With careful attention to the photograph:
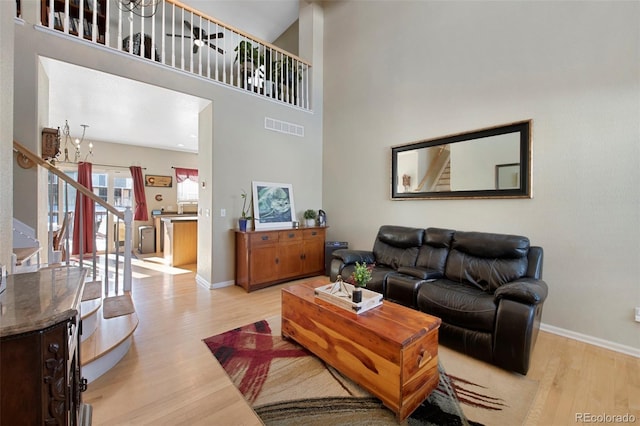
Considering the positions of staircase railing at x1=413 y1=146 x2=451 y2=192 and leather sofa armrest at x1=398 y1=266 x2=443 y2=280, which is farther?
staircase railing at x1=413 y1=146 x2=451 y2=192

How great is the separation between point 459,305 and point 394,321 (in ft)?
2.80

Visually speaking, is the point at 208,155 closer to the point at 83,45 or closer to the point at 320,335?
the point at 83,45

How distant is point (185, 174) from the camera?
25.7 ft

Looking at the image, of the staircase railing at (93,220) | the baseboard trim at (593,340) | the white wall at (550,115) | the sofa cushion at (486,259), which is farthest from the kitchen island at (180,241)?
the baseboard trim at (593,340)

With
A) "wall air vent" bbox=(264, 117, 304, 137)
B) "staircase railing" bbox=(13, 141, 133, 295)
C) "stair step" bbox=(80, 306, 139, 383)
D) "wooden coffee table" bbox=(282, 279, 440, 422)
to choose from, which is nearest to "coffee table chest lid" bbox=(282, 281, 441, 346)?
"wooden coffee table" bbox=(282, 279, 440, 422)

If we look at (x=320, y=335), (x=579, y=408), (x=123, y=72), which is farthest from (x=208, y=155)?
(x=579, y=408)

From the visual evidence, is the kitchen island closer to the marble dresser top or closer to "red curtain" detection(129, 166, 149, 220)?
"red curtain" detection(129, 166, 149, 220)

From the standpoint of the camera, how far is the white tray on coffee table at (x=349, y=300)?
6.23 feet

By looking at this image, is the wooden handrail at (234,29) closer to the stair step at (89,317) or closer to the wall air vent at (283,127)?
the wall air vent at (283,127)

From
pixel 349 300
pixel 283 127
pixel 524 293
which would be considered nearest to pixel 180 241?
pixel 283 127

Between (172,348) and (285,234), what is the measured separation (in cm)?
214

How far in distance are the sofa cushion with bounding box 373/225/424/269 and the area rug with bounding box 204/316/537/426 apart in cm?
119

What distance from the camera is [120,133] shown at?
5918mm

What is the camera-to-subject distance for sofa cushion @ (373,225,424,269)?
10.9 feet
